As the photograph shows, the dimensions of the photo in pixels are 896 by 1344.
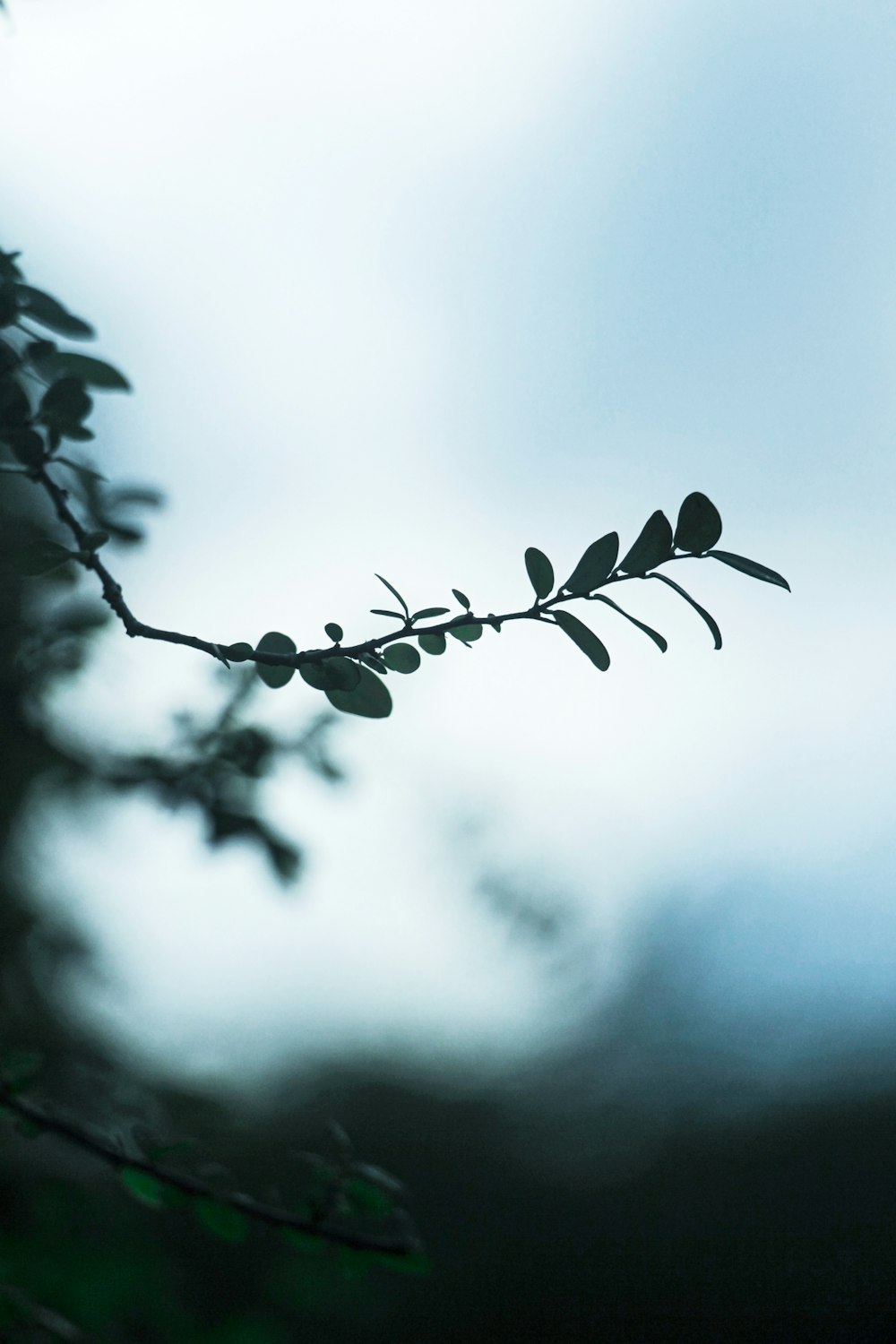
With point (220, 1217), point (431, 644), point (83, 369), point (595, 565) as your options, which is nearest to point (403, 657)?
point (431, 644)

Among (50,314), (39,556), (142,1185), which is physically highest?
(50,314)

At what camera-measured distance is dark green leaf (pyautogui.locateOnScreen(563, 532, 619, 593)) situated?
44cm

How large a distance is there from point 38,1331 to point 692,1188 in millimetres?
3433

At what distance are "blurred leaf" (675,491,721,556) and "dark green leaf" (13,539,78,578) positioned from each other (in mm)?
290

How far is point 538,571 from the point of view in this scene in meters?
0.47

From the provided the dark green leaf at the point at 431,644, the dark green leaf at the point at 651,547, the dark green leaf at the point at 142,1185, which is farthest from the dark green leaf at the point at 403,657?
the dark green leaf at the point at 142,1185

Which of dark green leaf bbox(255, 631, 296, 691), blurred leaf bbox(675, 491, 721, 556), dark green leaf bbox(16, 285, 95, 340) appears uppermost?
blurred leaf bbox(675, 491, 721, 556)

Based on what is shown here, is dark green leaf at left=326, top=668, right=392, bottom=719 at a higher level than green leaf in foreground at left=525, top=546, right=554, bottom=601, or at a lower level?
lower

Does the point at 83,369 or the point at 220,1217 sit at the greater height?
the point at 83,369

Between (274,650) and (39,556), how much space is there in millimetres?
123

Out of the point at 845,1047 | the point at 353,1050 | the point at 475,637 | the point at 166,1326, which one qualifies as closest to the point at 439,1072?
the point at 353,1050

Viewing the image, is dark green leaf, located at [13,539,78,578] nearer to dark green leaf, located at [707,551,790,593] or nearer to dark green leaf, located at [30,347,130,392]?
dark green leaf, located at [30,347,130,392]

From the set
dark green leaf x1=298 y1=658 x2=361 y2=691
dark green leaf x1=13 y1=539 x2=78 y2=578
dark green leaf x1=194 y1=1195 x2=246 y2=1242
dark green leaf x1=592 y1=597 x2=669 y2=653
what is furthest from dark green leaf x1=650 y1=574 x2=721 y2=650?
dark green leaf x1=194 y1=1195 x2=246 y2=1242

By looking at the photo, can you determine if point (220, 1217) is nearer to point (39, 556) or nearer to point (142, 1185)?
point (142, 1185)
